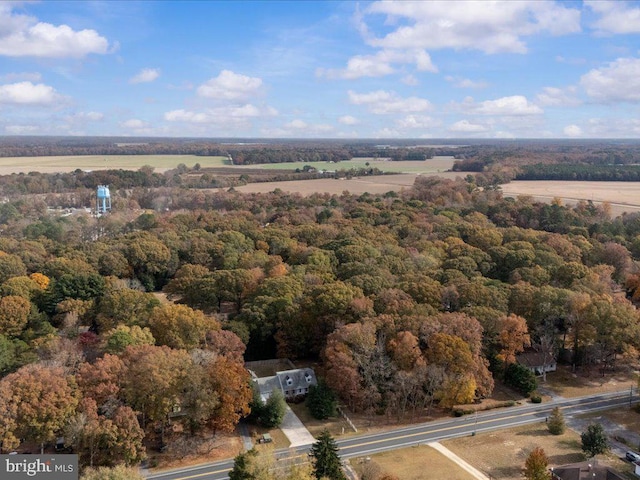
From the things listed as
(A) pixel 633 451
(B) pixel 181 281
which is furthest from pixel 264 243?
(A) pixel 633 451

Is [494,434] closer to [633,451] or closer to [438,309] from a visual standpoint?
[633,451]

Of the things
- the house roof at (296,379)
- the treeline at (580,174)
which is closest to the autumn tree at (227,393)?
the house roof at (296,379)

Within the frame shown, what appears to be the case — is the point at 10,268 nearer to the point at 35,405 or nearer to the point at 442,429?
the point at 35,405

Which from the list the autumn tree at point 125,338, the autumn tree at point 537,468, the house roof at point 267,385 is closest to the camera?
the autumn tree at point 537,468

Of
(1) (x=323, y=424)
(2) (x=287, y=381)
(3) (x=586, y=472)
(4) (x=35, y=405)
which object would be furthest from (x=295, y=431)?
A: (3) (x=586, y=472)

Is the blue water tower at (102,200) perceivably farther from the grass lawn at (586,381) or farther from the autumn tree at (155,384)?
the grass lawn at (586,381)
